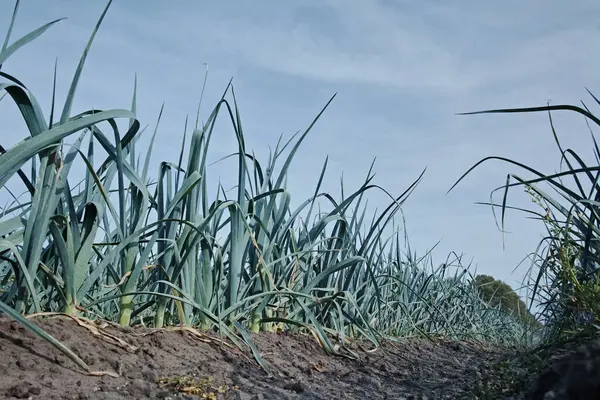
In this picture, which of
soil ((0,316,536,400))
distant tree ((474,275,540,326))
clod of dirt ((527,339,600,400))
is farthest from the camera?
distant tree ((474,275,540,326))

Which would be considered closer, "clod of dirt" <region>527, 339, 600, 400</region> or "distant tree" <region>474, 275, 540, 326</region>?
"clod of dirt" <region>527, 339, 600, 400</region>

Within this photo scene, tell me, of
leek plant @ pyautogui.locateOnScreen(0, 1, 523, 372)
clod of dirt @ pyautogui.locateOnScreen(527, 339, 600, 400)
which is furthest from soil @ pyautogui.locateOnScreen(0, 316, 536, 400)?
clod of dirt @ pyautogui.locateOnScreen(527, 339, 600, 400)

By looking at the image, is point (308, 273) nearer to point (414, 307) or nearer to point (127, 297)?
point (127, 297)

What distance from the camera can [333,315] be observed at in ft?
11.3

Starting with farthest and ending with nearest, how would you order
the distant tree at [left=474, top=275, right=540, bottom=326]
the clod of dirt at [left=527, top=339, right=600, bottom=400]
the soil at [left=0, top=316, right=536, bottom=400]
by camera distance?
the distant tree at [left=474, top=275, right=540, bottom=326] → the soil at [left=0, top=316, right=536, bottom=400] → the clod of dirt at [left=527, top=339, right=600, bottom=400]

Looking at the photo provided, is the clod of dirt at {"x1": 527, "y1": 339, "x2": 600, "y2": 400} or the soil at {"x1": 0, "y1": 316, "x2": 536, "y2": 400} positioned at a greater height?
the clod of dirt at {"x1": 527, "y1": 339, "x2": 600, "y2": 400}

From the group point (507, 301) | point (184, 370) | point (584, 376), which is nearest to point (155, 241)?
point (184, 370)

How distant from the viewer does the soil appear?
5.92ft

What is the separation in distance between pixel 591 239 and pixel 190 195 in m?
1.56

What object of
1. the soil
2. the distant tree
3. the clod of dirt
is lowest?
the soil

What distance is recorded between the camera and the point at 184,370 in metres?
2.12

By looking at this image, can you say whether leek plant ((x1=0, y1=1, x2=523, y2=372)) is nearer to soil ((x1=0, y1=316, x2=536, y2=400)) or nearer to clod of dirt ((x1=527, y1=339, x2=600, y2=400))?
soil ((x1=0, y1=316, x2=536, y2=400))

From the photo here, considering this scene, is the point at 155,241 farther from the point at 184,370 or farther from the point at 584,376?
the point at 584,376

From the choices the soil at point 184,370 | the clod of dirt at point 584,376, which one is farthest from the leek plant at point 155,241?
the clod of dirt at point 584,376
